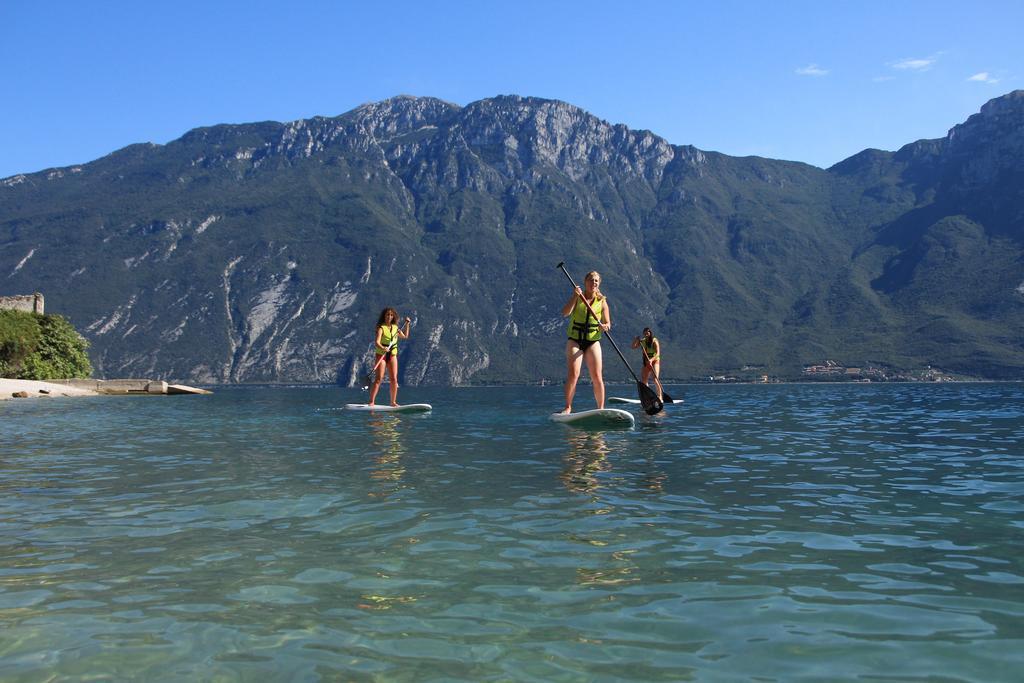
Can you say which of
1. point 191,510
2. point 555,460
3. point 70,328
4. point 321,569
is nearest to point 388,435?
point 555,460

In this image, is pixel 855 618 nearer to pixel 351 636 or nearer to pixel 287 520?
pixel 351 636

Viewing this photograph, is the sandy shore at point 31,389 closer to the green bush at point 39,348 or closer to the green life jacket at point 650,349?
the green bush at point 39,348

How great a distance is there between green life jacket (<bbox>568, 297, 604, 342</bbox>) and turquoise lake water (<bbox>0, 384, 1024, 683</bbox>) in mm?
6874

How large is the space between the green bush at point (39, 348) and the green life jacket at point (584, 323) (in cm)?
6569

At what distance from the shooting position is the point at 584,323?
19.6 meters

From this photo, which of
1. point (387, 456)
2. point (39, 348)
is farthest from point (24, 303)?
point (387, 456)

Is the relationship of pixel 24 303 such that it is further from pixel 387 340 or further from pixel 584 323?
pixel 584 323

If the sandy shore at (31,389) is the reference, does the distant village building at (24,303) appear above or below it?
above

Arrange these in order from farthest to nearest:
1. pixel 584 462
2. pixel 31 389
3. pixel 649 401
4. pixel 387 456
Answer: pixel 31 389
pixel 649 401
pixel 387 456
pixel 584 462

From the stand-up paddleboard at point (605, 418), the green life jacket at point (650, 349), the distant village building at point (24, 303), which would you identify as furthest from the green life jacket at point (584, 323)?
the distant village building at point (24, 303)

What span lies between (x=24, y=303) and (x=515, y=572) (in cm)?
9628

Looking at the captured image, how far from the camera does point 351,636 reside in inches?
182

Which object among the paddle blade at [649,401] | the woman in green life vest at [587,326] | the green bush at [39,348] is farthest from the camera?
the green bush at [39,348]

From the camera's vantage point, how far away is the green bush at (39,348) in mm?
69000
